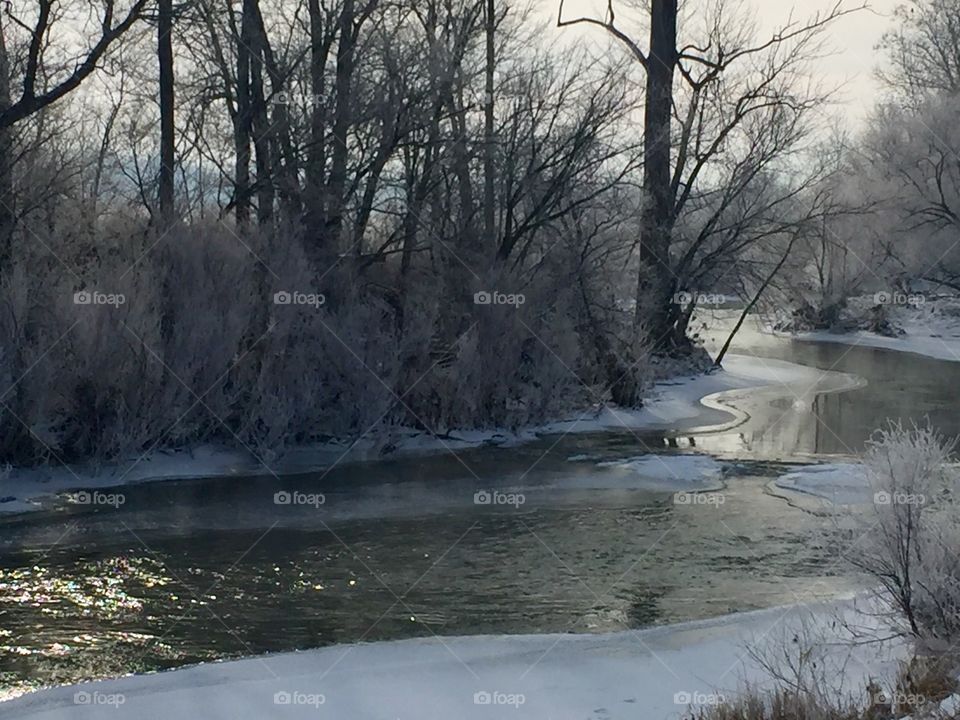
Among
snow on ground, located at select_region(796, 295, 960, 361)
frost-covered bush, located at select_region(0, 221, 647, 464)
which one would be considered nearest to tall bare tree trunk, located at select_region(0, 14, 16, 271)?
frost-covered bush, located at select_region(0, 221, 647, 464)

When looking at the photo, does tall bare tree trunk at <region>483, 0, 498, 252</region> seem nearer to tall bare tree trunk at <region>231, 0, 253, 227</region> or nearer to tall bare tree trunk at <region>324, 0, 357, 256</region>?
tall bare tree trunk at <region>324, 0, 357, 256</region>

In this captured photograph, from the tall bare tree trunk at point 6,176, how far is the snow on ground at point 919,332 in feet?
98.3

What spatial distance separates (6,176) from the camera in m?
16.6

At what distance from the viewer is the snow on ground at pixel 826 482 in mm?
13711

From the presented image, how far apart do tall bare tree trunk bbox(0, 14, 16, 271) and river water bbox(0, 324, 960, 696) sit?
15.0ft

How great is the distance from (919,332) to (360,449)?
1220 inches

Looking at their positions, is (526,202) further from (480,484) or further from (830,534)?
(830,534)

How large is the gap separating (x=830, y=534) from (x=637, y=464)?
5.57 meters

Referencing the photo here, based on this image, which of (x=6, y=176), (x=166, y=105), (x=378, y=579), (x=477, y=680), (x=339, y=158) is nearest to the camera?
(x=477, y=680)

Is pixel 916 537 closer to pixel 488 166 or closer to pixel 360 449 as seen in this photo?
pixel 360 449

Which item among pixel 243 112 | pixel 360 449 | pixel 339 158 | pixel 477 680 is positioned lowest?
pixel 477 680

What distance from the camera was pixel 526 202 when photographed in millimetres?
23000

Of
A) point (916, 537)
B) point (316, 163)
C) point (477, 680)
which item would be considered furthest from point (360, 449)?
point (916, 537)

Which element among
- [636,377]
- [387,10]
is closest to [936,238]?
[636,377]
